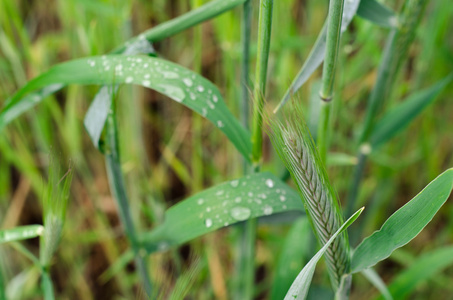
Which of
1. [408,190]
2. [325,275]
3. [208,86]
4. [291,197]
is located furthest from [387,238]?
[408,190]

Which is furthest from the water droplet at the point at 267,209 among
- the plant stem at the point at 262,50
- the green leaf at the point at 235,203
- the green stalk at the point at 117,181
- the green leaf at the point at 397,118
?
the green leaf at the point at 397,118

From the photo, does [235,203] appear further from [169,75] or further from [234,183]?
[169,75]

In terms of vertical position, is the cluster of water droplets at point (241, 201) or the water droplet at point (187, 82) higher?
the water droplet at point (187, 82)

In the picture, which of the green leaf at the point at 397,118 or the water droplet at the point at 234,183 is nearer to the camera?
the water droplet at the point at 234,183

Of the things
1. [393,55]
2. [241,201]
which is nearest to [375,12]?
[393,55]

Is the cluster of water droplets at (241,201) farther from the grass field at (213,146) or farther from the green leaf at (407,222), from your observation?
the green leaf at (407,222)

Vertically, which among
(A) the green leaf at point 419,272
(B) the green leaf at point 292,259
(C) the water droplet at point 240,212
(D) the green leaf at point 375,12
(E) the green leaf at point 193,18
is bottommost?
(A) the green leaf at point 419,272
